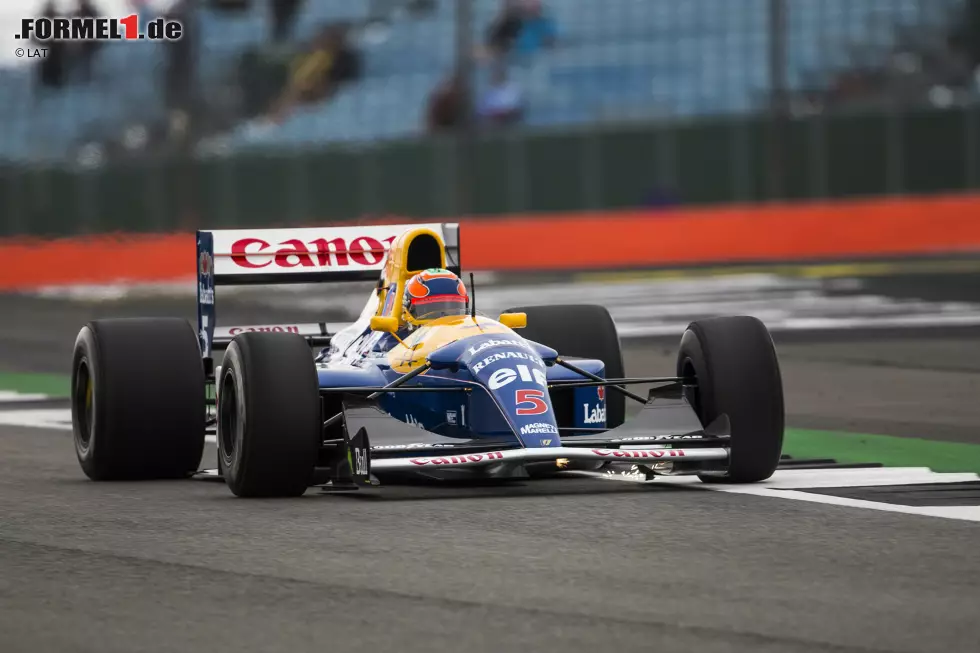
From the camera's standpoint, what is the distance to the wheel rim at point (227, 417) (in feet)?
33.1

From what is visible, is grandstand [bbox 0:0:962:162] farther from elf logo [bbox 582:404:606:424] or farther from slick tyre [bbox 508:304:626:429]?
elf logo [bbox 582:404:606:424]

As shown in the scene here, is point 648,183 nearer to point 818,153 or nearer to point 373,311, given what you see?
point 818,153

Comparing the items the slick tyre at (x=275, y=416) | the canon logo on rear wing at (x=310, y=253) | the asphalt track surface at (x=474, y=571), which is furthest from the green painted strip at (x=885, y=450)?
the slick tyre at (x=275, y=416)

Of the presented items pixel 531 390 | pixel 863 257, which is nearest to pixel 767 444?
pixel 531 390

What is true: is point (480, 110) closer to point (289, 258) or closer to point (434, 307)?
point (289, 258)

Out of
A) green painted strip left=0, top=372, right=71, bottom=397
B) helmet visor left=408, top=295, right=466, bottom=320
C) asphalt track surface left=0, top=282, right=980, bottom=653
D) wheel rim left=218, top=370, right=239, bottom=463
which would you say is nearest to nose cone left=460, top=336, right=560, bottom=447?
asphalt track surface left=0, top=282, right=980, bottom=653

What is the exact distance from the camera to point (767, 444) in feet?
32.5

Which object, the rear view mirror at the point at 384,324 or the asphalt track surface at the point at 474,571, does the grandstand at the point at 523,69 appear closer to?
the rear view mirror at the point at 384,324

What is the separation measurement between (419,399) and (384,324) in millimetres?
600

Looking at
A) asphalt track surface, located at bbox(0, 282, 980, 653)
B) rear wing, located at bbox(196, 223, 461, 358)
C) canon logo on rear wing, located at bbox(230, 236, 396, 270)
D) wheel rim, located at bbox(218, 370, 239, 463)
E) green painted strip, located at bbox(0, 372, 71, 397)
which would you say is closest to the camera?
asphalt track surface, located at bbox(0, 282, 980, 653)

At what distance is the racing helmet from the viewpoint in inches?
420

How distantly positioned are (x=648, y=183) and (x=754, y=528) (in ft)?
87.2

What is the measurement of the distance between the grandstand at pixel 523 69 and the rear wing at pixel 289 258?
2310 cm

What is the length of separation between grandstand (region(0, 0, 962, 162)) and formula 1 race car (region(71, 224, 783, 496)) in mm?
24578
